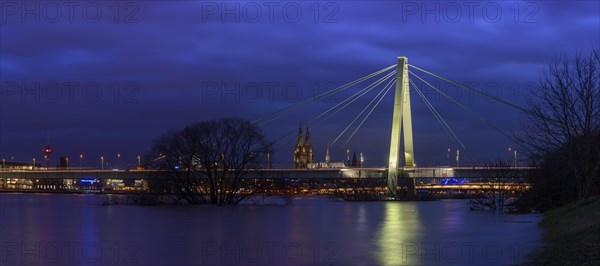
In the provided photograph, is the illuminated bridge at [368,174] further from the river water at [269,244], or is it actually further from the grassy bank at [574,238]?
the grassy bank at [574,238]

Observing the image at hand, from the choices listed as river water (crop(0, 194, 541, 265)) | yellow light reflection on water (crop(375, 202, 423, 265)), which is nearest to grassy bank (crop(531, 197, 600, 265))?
river water (crop(0, 194, 541, 265))

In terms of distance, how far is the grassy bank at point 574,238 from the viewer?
18127 mm

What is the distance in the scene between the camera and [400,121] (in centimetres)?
7912

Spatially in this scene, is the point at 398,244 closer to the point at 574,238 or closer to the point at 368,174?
the point at 574,238

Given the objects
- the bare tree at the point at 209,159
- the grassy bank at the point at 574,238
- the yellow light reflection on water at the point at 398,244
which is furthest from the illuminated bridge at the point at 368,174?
the grassy bank at the point at 574,238

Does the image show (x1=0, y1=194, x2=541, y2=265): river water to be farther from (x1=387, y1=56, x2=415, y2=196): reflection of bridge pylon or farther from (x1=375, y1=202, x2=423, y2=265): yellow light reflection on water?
(x1=387, y1=56, x2=415, y2=196): reflection of bridge pylon

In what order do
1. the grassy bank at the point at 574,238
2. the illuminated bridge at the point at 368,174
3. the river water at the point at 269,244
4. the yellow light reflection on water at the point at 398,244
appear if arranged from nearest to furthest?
the grassy bank at the point at 574,238
the yellow light reflection on water at the point at 398,244
the river water at the point at 269,244
the illuminated bridge at the point at 368,174

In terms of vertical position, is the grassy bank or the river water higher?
the grassy bank

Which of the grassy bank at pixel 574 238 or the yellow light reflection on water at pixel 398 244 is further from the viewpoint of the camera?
the yellow light reflection on water at pixel 398 244

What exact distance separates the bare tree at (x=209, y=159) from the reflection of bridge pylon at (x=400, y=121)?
1441 cm

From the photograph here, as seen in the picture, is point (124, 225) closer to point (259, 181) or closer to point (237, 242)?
point (237, 242)

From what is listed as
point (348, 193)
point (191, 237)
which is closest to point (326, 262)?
point (191, 237)

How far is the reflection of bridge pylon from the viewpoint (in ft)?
258

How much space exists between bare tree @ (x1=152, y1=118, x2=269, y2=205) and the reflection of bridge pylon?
14.4 metres
